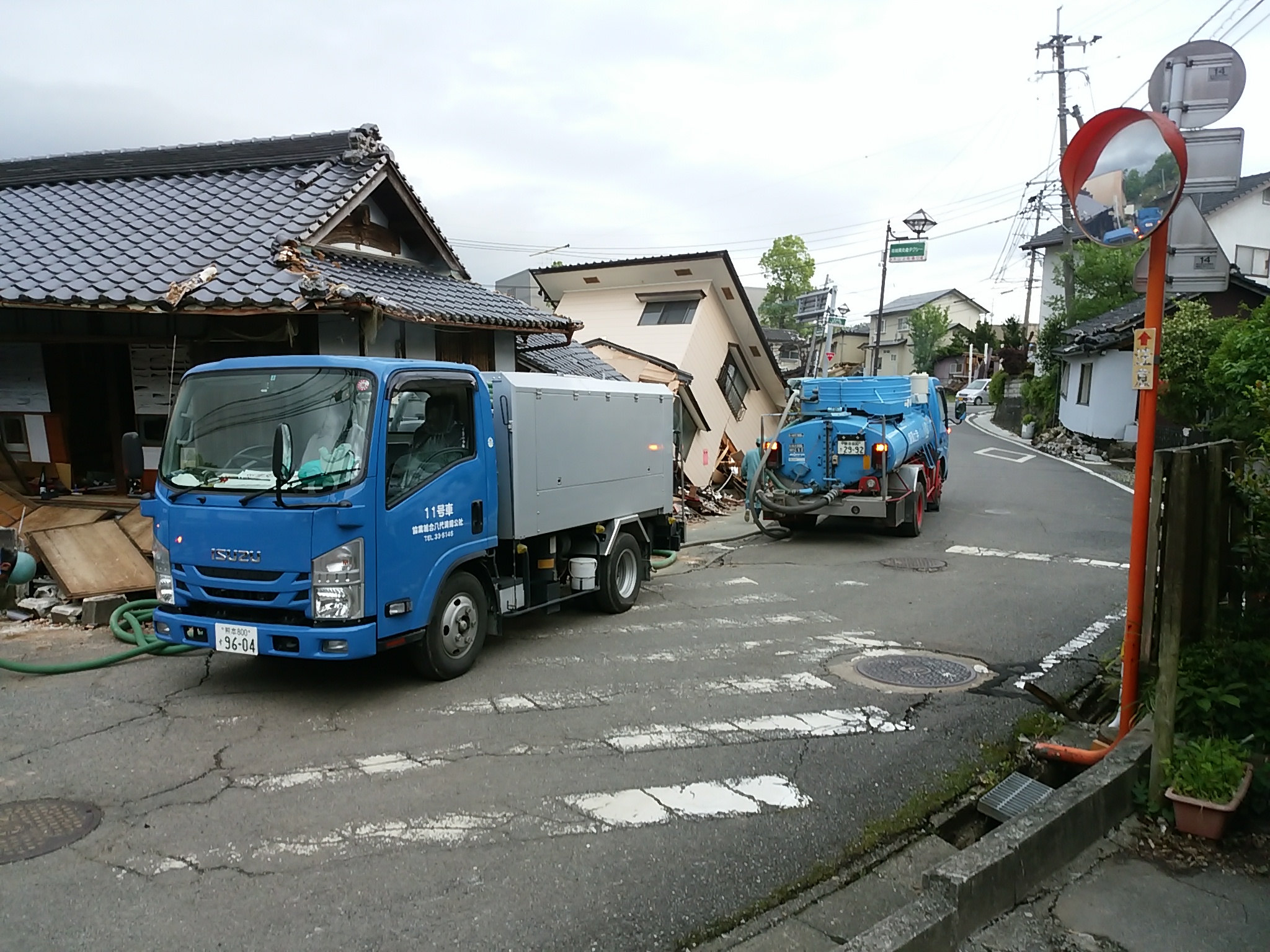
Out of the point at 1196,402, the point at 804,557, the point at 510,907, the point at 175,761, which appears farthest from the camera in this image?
the point at 1196,402

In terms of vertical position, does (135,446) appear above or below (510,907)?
above

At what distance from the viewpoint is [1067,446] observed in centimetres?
2856

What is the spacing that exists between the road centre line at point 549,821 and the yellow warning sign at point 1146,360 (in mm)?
2848

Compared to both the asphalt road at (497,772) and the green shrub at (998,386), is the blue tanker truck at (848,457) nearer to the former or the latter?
the asphalt road at (497,772)

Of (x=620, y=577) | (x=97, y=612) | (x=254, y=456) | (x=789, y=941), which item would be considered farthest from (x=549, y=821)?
(x=97, y=612)

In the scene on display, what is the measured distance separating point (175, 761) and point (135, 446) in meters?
2.68

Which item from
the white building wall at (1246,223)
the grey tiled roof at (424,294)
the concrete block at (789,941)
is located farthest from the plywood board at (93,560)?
the white building wall at (1246,223)

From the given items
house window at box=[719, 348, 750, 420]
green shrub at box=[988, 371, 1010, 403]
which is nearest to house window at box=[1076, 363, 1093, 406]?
house window at box=[719, 348, 750, 420]

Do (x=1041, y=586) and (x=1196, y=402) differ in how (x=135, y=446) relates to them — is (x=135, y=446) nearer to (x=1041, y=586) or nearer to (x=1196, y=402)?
(x=1041, y=586)

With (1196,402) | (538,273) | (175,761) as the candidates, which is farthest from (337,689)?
(1196,402)

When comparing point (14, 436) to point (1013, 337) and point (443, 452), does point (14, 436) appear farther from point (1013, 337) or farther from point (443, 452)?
point (1013, 337)

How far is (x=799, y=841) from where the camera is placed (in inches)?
170

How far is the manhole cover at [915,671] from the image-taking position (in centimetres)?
677

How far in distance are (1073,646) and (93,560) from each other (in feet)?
30.6
